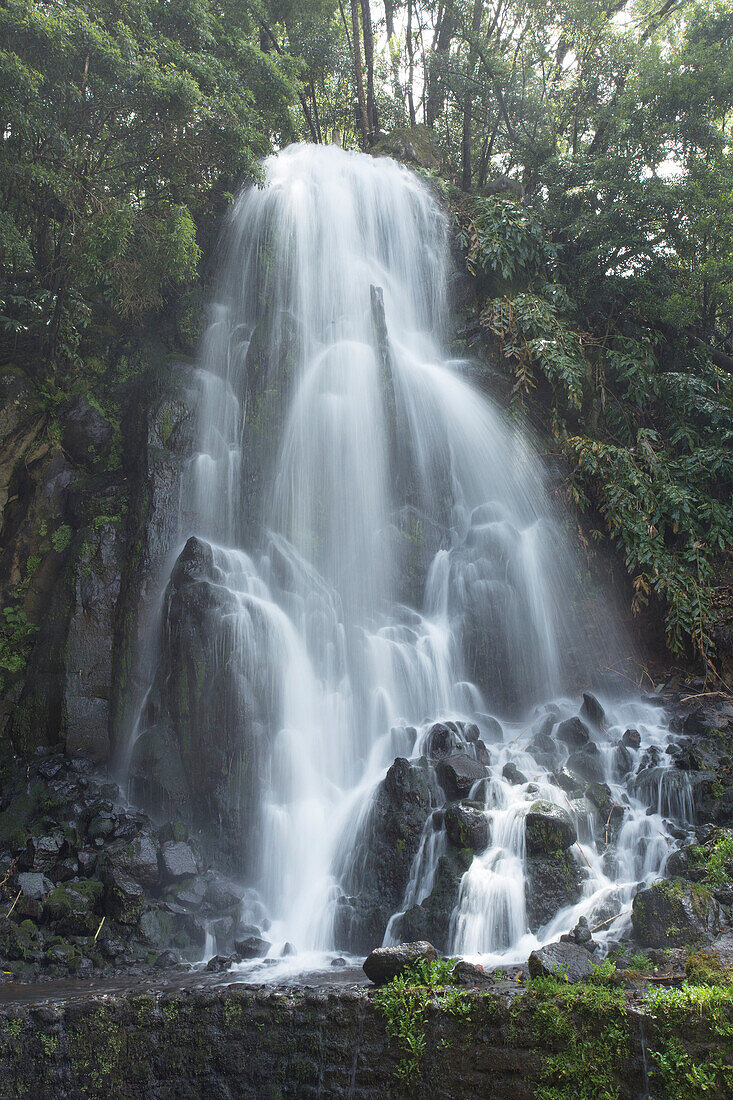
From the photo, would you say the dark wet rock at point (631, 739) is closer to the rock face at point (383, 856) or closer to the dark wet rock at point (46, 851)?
the rock face at point (383, 856)

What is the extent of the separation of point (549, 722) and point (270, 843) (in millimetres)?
4156

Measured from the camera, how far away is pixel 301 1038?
466 centimetres

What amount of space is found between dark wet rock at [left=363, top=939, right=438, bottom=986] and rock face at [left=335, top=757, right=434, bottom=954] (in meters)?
2.27

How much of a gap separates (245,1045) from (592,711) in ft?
21.5

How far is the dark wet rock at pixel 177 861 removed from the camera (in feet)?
26.0

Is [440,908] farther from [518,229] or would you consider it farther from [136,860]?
[518,229]

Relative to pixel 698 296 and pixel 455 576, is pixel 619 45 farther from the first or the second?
pixel 455 576

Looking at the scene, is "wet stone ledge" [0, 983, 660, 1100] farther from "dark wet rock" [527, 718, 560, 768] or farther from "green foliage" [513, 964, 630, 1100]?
"dark wet rock" [527, 718, 560, 768]

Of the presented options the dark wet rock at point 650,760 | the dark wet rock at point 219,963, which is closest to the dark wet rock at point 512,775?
the dark wet rock at point 650,760

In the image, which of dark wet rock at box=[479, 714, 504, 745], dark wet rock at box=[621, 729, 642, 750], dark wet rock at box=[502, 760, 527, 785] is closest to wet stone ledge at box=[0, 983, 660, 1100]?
dark wet rock at box=[502, 760, 527, 785]

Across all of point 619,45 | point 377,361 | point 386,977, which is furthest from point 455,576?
point 619,45

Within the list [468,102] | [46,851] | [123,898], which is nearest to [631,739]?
[123,898]

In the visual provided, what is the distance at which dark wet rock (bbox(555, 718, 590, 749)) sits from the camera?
30.3 ft

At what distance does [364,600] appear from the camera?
36.3 feet
